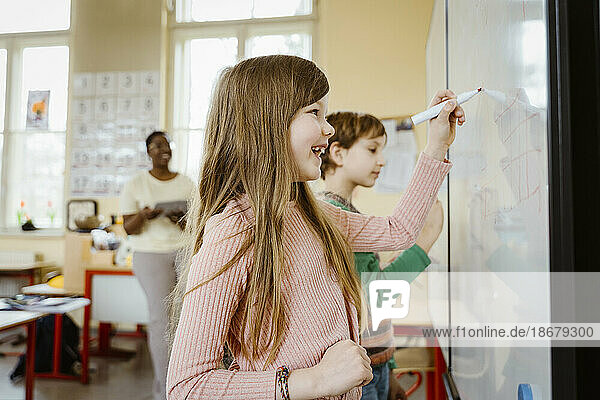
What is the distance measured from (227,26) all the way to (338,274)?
368 cm

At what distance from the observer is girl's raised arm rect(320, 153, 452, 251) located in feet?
3.01

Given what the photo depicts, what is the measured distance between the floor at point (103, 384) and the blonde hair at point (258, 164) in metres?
2.13

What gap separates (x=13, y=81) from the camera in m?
4.70

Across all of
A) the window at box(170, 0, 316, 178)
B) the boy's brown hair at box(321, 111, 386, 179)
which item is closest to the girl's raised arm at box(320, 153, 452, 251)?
the boy's brown hair at box(321, 111, 386, 179)

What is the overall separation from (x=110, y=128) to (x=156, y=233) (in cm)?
209

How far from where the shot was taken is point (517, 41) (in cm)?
63

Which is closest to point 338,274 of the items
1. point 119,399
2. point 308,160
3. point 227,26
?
point 308,160

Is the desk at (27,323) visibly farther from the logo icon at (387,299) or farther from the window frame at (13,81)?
the window frame at (13,81)

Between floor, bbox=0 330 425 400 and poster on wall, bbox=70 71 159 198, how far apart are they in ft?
4.86

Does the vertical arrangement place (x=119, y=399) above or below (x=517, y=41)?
below

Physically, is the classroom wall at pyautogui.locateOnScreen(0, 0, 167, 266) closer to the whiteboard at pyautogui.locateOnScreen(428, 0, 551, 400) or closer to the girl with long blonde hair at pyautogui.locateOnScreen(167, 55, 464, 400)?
the whiteboard at pyautogui.locateOnScreen(428, 0, 551, 400)

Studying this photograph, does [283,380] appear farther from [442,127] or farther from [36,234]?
[36,234]

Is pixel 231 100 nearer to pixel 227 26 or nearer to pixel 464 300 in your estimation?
pixel 464 300

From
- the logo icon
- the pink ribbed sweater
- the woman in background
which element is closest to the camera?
the pink ribbed sweater
